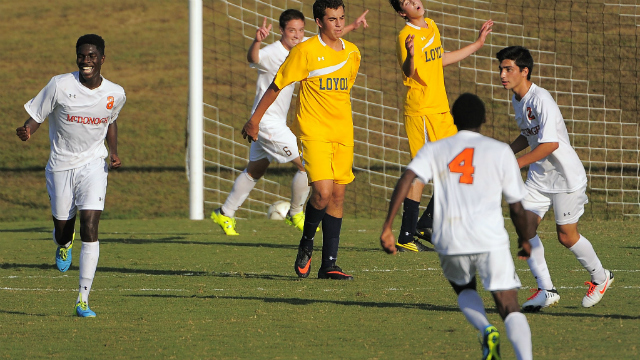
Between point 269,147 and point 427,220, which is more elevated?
point 269,147

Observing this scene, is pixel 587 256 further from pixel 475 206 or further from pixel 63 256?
pixel 63 256

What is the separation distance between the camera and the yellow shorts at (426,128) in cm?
882

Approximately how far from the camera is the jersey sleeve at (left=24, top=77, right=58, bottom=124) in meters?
6.47

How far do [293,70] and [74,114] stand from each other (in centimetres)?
175

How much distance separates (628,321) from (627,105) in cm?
1648

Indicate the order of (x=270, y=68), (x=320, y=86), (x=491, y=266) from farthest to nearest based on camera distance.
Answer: (x=270, y=68) → (x=320, y=86) → (x=491, y=266)

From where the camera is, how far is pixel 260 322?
19.1 feet

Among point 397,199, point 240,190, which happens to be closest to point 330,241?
point 240,190

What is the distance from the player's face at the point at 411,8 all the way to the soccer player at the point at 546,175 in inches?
99.7

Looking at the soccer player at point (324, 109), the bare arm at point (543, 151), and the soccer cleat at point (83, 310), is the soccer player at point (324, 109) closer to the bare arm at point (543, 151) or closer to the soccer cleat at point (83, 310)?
the bare arm at point (543, 151)

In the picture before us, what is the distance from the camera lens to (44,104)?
6.49 meters

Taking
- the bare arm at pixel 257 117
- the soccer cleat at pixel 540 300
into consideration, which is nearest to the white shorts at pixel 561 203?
the soccer cleat at pixel 540 300

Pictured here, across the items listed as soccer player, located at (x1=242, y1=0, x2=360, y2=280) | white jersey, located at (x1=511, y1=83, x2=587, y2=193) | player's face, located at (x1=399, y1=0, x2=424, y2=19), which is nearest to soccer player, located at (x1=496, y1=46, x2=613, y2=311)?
white jersey, located at (x1=511, y1=83, x2=587, y2=193)

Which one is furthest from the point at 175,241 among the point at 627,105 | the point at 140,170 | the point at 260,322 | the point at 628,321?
the point at 627,105
